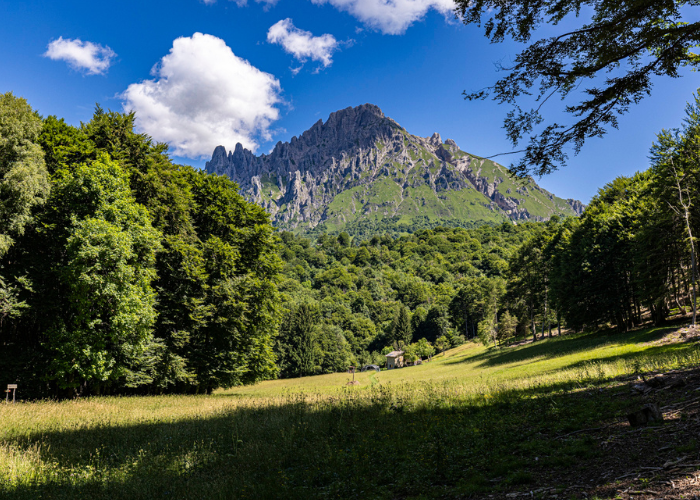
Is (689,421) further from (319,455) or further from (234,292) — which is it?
(234,292)

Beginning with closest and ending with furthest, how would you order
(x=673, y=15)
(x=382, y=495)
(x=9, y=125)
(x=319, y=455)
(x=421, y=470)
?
1. (x=382, y=495)
2. (x=421, y=470)
3. (x=673, y=15)
4. (x=319, y=455)
5. (x=9, y=125)

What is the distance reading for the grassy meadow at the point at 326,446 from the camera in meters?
6.46

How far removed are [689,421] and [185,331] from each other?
72.7 ft

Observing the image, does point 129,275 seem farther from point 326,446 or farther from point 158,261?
point 326,446

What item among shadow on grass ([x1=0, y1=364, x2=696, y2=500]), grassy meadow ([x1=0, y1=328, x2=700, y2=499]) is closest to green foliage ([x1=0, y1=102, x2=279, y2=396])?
grassy meadow ([x1=0, y1=328, x2=700, y2=499])

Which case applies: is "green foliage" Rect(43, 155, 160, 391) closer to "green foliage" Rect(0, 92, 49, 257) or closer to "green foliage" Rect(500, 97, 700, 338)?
"green foliage" Rect(0, 92, 49, 257)

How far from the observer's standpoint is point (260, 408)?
546 inches

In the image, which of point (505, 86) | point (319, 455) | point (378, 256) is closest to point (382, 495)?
point (319, 455)

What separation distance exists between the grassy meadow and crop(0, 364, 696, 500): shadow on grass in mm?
32

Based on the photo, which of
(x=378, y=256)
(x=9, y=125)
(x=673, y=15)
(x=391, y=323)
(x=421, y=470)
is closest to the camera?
(x=421, y=470)

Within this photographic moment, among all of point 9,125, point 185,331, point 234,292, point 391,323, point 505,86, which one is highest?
point 9,125

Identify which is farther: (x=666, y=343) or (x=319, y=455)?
(x=666, y=343)

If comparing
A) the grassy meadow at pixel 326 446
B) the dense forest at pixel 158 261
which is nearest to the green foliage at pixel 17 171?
the dense forest at pixel 158 261

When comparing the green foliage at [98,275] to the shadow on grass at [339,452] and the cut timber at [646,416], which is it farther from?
the cut timber at [646,416]
